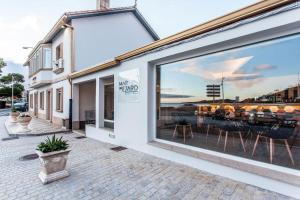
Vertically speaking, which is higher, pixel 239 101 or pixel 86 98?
pixel 86 98

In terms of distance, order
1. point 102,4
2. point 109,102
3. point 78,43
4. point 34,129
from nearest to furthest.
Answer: point 109,102
point 34,129
point 78,43
point 102,4

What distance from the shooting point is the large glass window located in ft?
13.4

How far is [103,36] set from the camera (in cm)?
1087

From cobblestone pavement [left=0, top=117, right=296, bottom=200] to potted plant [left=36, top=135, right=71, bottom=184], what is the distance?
155 mm

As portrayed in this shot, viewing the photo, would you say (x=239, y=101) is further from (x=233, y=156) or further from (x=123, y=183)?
(x=123, y=183)

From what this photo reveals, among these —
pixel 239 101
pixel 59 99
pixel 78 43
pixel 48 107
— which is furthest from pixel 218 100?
pixel 48 107

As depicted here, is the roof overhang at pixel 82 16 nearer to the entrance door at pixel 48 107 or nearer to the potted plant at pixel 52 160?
the entrance door at pixel 48 107

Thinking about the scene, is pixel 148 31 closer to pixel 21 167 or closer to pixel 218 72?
pixel 218 72

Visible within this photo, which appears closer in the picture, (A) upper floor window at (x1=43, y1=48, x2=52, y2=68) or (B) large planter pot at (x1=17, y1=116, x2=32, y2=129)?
(B) large planter pot at (x1=17, y1=116, x2=32, y2=129)

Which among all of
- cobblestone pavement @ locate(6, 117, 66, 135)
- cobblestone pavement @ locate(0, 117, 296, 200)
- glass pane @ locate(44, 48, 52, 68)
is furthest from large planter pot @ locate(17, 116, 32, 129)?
glass pane @ locate(44, 48, 52, 68)

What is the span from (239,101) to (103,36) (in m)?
8.68

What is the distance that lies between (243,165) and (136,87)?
354 cm

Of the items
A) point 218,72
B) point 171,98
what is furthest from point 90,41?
point 218,72

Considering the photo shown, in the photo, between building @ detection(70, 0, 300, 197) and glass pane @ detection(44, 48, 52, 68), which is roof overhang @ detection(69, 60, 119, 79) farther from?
glass pane @ detection(44, 48, 52, 68)
